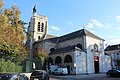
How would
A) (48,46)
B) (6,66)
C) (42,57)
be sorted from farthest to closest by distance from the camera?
(48,46) < (42,57) < (6,66)

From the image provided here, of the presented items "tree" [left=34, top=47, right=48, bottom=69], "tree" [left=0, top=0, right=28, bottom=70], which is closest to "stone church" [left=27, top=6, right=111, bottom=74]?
"tree" [left=34, top=47, right=48, bottom=69]

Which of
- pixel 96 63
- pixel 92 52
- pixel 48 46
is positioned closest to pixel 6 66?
pixel 92 52

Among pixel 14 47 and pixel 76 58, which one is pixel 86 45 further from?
pixel 14 47

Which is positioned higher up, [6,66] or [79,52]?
[79,52]

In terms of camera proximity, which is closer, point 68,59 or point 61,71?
point 61,71

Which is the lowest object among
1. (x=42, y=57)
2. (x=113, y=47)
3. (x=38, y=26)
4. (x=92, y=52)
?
(x=42, y=57)

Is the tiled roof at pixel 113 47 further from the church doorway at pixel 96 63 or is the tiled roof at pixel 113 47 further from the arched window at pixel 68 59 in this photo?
the arched window at pixel 68 59

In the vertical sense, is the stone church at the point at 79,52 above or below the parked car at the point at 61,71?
above

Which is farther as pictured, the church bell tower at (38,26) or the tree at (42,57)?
the church bell tower at (38,26)

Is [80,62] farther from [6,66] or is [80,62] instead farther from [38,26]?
[38,26]

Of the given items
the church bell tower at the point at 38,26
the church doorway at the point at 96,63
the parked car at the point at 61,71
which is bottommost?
the parked car at the point at 61,71

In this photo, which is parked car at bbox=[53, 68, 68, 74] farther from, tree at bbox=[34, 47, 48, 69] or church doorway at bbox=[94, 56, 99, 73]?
church doorway at bbox=[94, 56, 99, 73]

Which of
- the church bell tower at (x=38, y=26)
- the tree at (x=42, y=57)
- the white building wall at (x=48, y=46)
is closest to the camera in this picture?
the tree at (x=42, y=57)

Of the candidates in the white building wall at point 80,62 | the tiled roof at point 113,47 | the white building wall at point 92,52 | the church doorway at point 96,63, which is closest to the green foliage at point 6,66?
the white building wall at point 80,62
